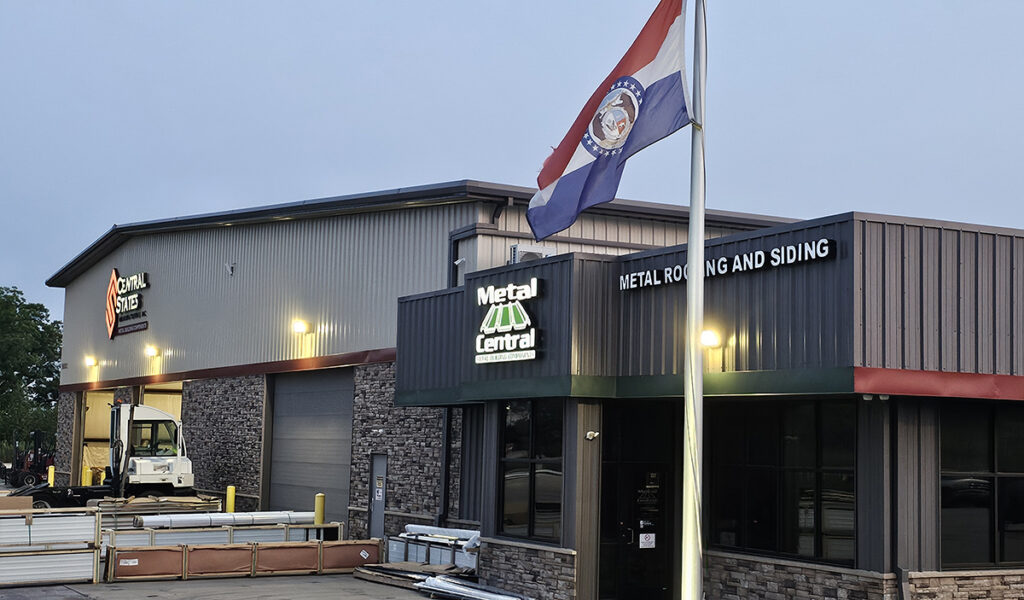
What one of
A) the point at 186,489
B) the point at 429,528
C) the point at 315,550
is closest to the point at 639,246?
the point at 429,528

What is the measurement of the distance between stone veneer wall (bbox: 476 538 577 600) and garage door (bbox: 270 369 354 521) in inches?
413

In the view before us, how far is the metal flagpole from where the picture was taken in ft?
41.8

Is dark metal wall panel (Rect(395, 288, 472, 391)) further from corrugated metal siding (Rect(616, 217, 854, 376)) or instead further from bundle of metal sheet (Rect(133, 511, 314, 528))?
bundle of metal sheet (Rect(133, 511, 314, 528))

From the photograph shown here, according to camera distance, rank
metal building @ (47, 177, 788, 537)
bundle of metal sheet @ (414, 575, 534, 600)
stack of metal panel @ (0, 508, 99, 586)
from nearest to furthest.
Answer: bundle of metal sheet @ (414, 575, 534, 600) < stack of metal panel @ (0, 508, 99, 586) < metal building @ (47, 177, 788, 537)

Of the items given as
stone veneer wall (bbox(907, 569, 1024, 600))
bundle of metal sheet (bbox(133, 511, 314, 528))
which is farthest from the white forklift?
stone veneer wall (bbox(907, 569, 1024, 600))

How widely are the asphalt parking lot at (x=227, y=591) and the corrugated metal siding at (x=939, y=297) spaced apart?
10.3 meters

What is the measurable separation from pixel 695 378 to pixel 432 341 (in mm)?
12501

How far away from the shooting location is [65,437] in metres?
53.3

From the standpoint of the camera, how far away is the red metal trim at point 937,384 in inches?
602

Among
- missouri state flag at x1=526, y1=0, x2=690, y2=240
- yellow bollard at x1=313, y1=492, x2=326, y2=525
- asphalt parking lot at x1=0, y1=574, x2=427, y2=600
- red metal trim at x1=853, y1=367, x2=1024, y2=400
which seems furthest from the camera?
yellow bollard at x1=313, y1=492, x2=326, y2=525

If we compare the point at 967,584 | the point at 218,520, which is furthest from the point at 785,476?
A: the point at 218,520

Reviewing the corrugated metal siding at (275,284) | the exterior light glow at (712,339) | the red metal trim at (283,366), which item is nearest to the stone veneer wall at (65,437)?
the corrugated metal siding at (275,284)

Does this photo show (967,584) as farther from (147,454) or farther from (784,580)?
(147,454)

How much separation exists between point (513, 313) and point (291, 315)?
15.4m
